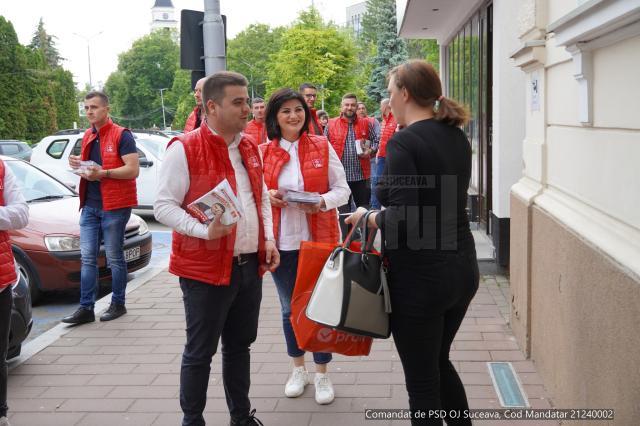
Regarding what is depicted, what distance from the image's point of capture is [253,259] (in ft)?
12.6

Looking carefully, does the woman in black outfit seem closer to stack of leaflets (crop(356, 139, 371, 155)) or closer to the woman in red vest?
the woman in red vest

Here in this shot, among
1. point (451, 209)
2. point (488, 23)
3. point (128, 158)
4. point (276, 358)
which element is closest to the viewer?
point (451, 209)

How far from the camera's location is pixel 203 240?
140 inches

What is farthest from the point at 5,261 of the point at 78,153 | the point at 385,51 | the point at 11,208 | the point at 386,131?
the point at 385,51

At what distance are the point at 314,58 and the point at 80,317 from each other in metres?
33.8

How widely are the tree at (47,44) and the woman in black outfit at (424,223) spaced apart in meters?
89.7

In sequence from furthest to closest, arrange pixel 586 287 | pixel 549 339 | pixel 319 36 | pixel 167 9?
pixel 167 9 → pixel 319 36 → pixel 549 339 → pixel 586 287

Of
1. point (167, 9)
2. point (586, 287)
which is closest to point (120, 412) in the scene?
point (586, 287)

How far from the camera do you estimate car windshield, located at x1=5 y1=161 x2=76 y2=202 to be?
840 centimetres

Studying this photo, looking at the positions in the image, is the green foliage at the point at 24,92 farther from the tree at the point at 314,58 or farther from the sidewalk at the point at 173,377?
the sidewalk at the point at 173,377

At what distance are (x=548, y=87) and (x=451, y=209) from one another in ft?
6.42

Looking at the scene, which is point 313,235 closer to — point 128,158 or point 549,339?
point 549,339

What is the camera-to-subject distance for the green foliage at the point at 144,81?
98.4 m

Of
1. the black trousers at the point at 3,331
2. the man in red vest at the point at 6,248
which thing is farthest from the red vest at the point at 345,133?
the black trousers at the point at 3,331
